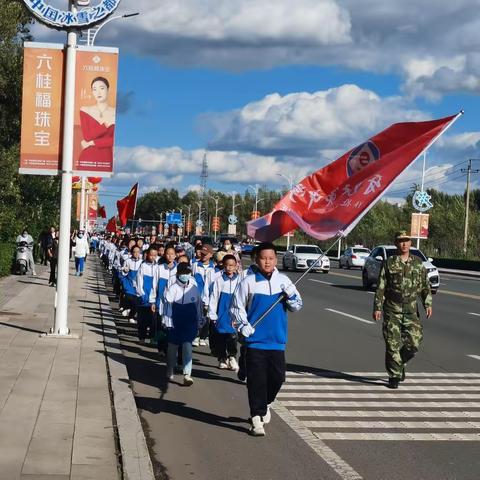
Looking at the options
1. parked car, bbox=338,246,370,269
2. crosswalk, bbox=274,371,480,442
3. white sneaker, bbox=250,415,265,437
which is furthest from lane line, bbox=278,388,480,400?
parked car, bbox=338,246,370,269

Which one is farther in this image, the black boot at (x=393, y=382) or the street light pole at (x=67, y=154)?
the street light pole at (x=67, y=154)

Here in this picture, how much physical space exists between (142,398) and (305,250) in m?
36.6

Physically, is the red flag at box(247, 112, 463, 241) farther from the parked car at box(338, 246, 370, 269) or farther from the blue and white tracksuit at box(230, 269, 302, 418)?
the parked car at box(338, 246, 370, 269)

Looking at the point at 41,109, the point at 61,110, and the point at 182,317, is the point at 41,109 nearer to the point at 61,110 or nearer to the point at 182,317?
the point at 61,110

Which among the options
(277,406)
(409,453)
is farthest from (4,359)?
(409,453)

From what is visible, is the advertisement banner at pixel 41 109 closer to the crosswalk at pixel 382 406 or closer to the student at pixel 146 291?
the student at pixel 146 291

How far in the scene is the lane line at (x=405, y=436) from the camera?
741 cm

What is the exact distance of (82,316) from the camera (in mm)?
16078

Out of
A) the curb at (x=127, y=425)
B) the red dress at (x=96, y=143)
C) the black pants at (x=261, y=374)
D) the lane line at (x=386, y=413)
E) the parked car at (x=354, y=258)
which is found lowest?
the parked car at (x=354, y=258)

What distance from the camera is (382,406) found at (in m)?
8.86

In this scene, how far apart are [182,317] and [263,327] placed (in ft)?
8.80

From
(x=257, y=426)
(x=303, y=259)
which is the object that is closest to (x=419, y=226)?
(x=303, y=259)

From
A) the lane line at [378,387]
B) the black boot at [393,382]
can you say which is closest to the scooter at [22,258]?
the lane line at [378,387]

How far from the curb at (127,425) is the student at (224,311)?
4.28 feet
